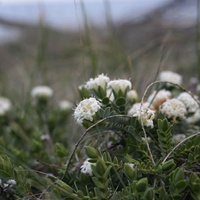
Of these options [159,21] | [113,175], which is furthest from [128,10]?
[113,175]

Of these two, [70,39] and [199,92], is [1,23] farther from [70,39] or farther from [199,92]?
[199,92]

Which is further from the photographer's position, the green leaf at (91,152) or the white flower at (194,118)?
the white flower at (194,118)

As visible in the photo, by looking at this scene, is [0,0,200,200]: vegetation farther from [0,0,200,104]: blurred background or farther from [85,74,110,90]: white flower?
[0,0,200,104]: blurred background

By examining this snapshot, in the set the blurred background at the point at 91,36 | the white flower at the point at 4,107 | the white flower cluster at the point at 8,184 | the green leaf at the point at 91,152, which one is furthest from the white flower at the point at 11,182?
the blurred background at the point at 91,36

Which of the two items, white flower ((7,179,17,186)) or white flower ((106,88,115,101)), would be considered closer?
white flower ((7,179,17,186))

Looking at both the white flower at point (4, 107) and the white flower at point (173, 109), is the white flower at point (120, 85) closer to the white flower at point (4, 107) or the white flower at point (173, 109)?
the white flower at point (173, 109)

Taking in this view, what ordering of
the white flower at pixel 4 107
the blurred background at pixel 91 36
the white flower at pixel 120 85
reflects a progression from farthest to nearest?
the blurred background at pixel 91 36 < the white flower at pixel 4 107 < the white flower at pixel 120 85

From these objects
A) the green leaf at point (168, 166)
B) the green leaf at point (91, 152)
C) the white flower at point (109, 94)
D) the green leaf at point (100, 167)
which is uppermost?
the white flower at point (109, 94)

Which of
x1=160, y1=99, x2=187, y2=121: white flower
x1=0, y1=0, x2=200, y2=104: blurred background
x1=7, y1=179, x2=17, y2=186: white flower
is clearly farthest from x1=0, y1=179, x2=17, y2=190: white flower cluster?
x1=0, y1=0, x2=200, y2=104: blurred background
